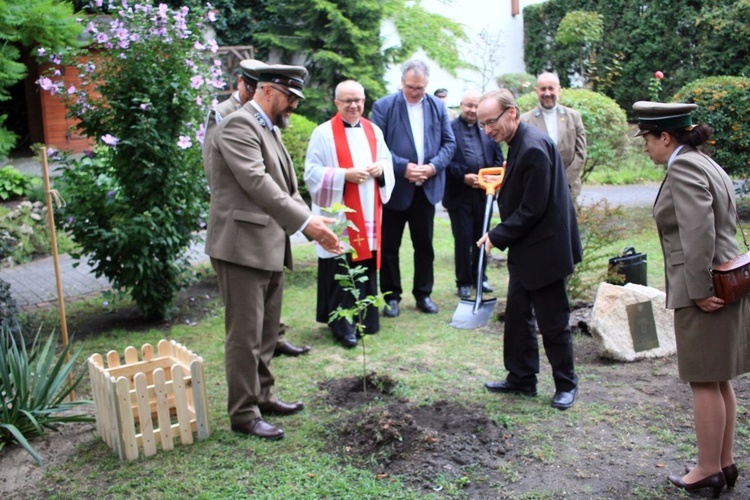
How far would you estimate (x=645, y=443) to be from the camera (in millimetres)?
4410

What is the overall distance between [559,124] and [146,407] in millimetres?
4990

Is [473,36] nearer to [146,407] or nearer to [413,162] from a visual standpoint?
[413,162]

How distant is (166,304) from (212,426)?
8.87 ft

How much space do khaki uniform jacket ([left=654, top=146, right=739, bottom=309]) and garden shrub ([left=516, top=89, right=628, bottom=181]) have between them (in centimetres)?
778

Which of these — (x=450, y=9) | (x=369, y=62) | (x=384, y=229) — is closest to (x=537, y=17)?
(x=450, y=9)

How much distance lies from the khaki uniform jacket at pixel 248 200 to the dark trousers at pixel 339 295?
206 cm

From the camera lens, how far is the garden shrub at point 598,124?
37.5 feet

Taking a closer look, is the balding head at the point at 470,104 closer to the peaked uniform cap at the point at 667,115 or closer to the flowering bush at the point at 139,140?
the flowering bush at the point at 139,140

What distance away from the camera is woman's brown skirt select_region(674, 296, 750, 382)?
3592mm

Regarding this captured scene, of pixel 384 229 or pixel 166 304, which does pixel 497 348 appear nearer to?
pixel 384 229

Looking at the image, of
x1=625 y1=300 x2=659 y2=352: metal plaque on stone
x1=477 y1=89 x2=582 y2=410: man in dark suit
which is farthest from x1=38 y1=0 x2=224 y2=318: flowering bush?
x1=625 y1=300 x2=659 y2=352: metal plaque on stone

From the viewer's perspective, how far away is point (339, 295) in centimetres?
667

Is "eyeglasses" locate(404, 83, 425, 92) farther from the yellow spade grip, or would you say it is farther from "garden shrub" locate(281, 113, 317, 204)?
"garden shrub" locate(281, 113, 317, 204)

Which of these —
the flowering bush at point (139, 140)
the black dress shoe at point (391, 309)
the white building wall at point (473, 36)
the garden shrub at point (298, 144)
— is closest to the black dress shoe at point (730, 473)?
the black dress shoe at point (391, 309)
